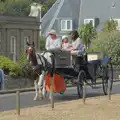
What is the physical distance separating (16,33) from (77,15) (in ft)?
117

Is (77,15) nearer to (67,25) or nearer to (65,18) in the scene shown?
(65,18)

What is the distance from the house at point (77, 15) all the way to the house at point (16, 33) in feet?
102

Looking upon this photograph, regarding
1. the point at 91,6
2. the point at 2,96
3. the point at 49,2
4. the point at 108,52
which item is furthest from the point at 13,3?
the point at 2,96

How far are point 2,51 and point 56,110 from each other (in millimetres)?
26352

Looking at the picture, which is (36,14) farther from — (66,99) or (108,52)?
(66,99)

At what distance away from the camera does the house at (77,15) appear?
254 feet

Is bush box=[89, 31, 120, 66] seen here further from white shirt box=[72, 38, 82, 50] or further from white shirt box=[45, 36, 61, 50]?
white shirt box=[45, 36, 61, 50]

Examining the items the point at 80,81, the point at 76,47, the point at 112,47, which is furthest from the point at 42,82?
the point at 112,47

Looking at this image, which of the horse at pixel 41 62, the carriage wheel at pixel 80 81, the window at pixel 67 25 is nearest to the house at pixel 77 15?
the window at pixel 67 25

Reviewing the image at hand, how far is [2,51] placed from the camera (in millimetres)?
42000

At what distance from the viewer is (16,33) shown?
44.7m

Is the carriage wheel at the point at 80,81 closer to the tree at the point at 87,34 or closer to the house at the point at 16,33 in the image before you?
the house at the point at 16,33

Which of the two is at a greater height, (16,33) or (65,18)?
(65,18)

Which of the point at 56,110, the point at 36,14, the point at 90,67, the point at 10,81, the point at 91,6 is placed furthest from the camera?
the point at 91,6
